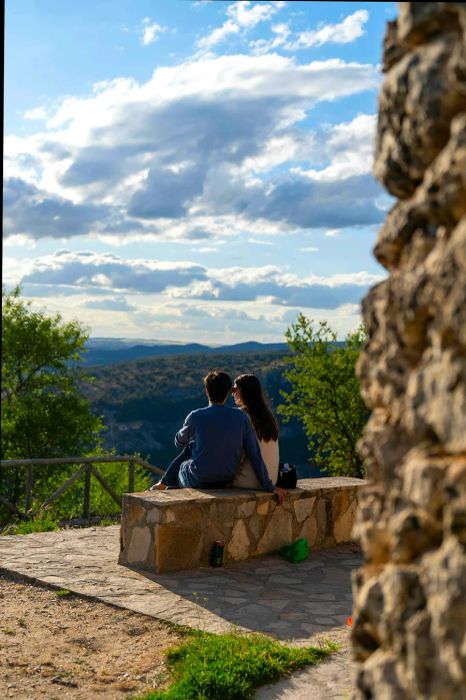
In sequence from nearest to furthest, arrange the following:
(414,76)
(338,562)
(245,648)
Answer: (414,76) → (245,648) → (338,562)

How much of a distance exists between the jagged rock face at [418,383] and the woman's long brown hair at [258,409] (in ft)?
16.3

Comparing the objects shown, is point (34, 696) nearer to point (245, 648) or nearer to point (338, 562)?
point (245, 648)

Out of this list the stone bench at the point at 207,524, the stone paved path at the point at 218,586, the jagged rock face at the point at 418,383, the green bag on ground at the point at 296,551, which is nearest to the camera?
the jagged rock face at the point at 418,383

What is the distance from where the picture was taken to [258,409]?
7254 mm

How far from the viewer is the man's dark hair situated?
6.89 metres

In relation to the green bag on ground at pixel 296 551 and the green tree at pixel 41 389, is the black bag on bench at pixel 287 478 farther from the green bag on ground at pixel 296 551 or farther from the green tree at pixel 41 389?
the green tree at pixel 41 389

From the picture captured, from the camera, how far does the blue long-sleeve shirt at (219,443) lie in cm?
691

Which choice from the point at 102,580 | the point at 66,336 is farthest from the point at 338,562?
the point at 66,336

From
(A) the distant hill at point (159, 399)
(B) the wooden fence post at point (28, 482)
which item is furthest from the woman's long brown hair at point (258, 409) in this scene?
(A) the distant hill at point (159, 399)

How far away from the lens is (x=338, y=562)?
7.24m

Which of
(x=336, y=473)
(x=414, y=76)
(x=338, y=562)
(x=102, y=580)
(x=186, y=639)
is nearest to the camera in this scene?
(x=414, y=76)

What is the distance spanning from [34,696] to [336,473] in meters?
15.5

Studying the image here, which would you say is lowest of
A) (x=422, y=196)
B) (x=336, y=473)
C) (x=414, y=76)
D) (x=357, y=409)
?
(x=336, y=473)

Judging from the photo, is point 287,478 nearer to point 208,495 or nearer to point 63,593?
point 208,495
